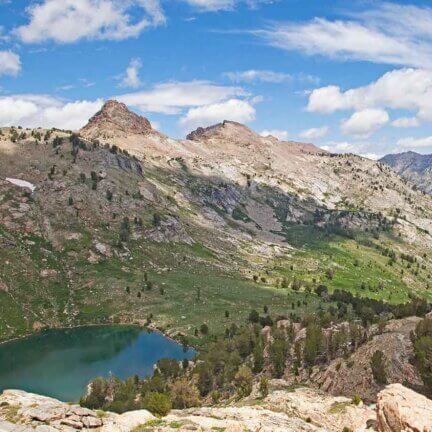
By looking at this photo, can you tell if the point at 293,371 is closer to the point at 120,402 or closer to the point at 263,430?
the point at 120,402

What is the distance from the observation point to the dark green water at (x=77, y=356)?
108 m

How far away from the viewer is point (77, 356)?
128 meters

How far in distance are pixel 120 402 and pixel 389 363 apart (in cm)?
4461

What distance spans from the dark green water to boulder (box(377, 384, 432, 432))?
7780 centimetres

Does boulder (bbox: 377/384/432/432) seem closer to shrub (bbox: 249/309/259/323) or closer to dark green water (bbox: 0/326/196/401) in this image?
dark green water (bbox: 0/326/196/401)

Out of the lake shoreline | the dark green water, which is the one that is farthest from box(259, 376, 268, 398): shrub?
the lake shoreline

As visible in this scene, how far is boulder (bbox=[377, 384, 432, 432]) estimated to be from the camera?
32969 mm

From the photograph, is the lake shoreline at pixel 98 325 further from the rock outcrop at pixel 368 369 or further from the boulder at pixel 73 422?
the boulder at pixel 73 422

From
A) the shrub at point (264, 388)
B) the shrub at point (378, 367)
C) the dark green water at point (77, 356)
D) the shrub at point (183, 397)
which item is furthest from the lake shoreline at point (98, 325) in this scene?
the shrub at point (378, 367)

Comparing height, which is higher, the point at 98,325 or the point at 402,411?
the point at 402,411

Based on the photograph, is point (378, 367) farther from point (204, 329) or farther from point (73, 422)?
point (204, 329)

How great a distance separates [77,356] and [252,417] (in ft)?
290

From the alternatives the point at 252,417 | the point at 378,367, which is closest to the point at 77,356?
the point at 378,367

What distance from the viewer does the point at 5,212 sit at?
18988cm
